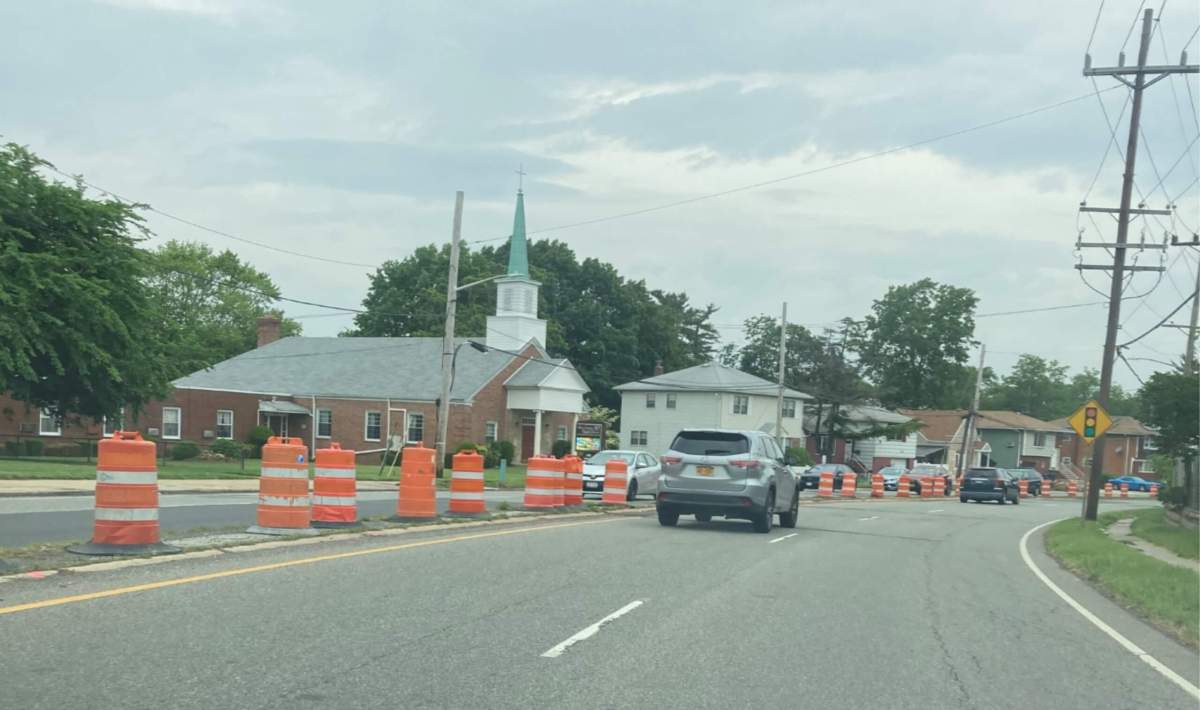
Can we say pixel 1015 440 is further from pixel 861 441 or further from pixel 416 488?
pixel 416 488

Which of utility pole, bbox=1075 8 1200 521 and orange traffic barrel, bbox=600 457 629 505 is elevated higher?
utility pole, bbox=1075 8 1200 521

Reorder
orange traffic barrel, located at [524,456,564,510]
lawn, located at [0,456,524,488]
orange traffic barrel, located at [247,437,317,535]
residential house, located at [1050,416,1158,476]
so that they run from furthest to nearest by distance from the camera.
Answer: residential house, located at [1050,416,1158,476] → lawn, located at [0,456,524,488] → orange traffic barrel, located at [524,456,564,510] → orange traffic barrel, located at [247,437,317,535]

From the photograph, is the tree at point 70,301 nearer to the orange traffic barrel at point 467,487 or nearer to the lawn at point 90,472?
the lawn at point 90,472

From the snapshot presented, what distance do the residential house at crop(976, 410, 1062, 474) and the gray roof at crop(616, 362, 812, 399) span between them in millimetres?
37410

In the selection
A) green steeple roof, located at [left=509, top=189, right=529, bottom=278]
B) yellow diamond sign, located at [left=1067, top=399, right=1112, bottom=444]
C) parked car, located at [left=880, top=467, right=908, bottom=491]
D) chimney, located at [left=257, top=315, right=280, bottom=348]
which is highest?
green steeple roof, located at [left=509, top=189, right=529, bottom=278]

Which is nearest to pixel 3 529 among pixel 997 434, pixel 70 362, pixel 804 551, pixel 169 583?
pixel 169 583

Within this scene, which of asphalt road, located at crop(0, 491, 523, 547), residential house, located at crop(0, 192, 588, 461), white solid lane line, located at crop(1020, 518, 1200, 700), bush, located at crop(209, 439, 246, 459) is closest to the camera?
white solid lane line, located at crop(1020, 518, 1200, 700)

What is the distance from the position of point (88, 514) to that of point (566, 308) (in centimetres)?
7015

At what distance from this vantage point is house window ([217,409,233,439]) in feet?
187

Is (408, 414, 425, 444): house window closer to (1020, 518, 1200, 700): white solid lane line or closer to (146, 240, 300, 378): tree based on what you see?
(146, 240, 300, 378): tree

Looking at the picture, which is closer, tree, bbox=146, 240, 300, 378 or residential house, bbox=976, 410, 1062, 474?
tree, bbox=146, 240, 300, 378

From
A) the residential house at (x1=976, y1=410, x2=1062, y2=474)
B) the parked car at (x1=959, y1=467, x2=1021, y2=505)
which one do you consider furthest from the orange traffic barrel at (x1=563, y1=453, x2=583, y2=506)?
the residential house at (x1=976, y1=410, x2=1062, y2=474)

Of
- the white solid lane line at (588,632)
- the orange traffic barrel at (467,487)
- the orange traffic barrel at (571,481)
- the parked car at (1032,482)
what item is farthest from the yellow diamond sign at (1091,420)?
the parked car at (1032,482)

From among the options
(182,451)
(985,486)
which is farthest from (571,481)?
(985,486)
